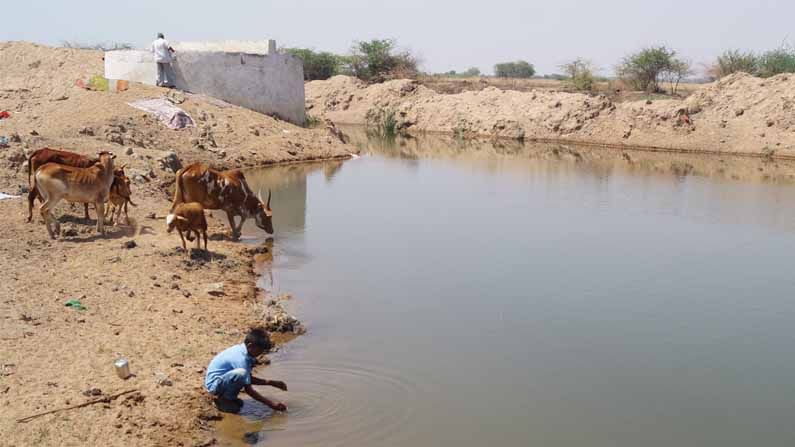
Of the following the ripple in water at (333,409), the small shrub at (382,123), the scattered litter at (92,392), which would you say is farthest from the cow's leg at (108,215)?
the small shrub at (382,123)

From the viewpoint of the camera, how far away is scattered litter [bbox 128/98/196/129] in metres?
22.3

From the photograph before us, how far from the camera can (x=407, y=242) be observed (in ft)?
44.7

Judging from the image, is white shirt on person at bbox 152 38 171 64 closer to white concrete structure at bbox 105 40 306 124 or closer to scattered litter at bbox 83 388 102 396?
white concrete structure at bbox 105 40 306 124

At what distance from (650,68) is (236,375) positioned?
4418 cm

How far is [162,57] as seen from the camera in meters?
24.7

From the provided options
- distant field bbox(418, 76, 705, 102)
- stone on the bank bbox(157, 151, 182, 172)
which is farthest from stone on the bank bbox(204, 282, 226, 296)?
distant field bbox(418, 76, 705, 102)

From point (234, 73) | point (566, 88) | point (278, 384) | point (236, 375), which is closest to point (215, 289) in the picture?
point (278, 384)

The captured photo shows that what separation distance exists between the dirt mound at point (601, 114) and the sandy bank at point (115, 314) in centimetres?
2217

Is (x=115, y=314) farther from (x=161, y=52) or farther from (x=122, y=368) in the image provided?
(x=161, y=52)

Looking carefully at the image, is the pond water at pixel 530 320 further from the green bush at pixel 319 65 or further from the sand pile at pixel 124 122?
the green bush at pixel 319 65

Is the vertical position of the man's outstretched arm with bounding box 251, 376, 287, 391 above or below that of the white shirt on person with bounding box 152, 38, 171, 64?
below

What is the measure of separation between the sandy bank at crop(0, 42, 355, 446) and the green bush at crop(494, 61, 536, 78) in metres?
74.6

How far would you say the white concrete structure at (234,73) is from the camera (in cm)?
2556

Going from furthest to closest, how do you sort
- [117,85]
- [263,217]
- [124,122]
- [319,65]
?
1. [319,65]
2. [117,85]
3. [124,122]
4. [263,217]
